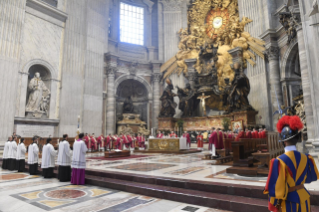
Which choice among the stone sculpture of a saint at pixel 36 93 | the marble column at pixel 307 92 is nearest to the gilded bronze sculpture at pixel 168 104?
the stone sculpture of a saint at pixel 36 93

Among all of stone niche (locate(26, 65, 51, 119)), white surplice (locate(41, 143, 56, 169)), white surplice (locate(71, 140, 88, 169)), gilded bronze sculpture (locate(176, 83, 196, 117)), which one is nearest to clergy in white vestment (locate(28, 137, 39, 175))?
white surplice (locate(41, 143, 56, 169))

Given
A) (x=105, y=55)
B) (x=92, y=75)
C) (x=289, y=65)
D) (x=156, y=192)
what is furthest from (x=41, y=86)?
(x=289, y=65)

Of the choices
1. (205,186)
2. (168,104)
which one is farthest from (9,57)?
(205,186)

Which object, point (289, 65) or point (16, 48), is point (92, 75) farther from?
point (289, 65)

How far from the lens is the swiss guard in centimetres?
176

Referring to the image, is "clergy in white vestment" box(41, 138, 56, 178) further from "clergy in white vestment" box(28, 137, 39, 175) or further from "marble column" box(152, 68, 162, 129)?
"marble column" box(152, 68, 162, 129)

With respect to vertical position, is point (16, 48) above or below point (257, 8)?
below

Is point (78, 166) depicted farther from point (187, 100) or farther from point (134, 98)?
point (134, 98)

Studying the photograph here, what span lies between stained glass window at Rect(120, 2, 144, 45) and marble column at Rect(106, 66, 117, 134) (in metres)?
4.02

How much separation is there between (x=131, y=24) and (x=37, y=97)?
11593mm

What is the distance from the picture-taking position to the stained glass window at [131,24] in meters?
20.4

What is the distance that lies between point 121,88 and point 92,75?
14.1 feet

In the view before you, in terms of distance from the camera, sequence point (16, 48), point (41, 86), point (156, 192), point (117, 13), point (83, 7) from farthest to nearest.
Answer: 1. point (117, 13)
2. point (83, 7)
3. point (41, 86)
4. point (16, 48)
5. point (156, 192)

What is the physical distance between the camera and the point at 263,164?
515 cm
